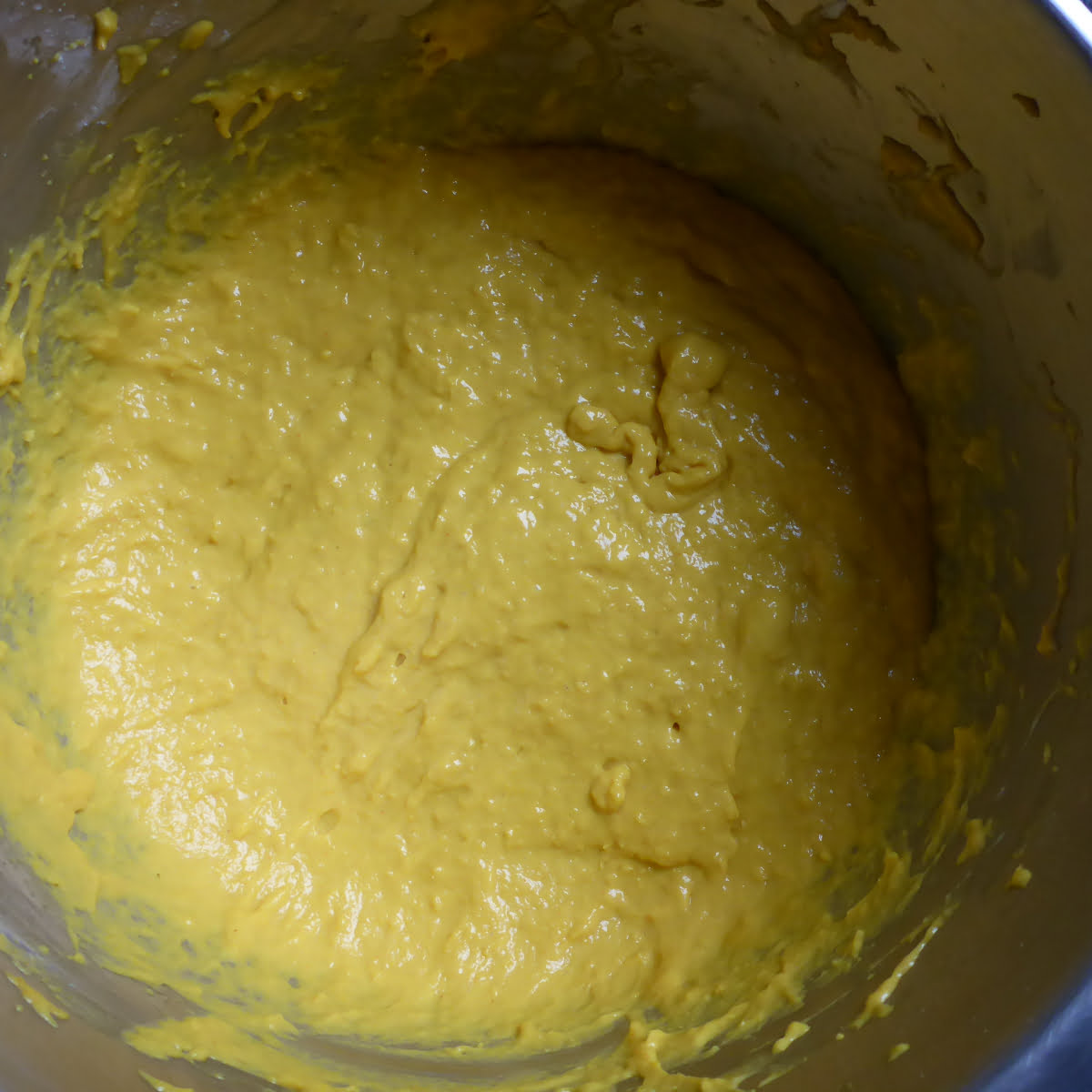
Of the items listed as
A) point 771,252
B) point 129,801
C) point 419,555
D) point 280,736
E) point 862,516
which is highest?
point 771,252

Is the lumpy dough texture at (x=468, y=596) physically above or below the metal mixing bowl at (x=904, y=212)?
below

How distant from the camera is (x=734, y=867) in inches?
76.9

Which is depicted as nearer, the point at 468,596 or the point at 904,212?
the point at 904,212

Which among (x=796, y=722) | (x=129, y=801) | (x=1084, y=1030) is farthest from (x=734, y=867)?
(x=129, y=801)

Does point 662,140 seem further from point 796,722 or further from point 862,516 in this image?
point 796,722

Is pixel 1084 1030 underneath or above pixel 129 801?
above

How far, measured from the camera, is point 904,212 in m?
1.87

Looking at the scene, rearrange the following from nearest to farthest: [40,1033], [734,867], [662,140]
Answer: [40,1033] → [734,867] → [662,140]

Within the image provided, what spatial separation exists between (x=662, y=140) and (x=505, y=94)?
34 cm

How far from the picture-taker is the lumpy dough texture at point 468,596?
1.95 metres

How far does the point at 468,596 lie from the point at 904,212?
111 centimetres

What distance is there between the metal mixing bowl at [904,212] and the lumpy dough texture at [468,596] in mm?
160

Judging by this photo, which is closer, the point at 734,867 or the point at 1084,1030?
the point at 1084,1030

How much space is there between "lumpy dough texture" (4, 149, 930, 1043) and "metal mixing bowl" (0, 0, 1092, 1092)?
6.3 inches
